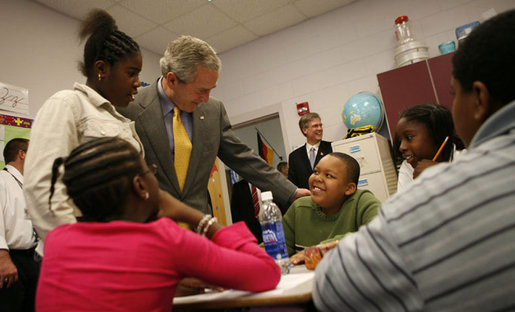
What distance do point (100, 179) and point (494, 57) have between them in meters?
0.82

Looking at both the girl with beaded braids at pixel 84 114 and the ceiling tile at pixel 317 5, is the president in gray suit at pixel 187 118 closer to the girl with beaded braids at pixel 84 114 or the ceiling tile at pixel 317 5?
the girl with beaded braids at pixel 84 114

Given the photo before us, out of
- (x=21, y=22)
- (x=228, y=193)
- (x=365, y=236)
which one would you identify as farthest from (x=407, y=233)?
(x=228, y=193)

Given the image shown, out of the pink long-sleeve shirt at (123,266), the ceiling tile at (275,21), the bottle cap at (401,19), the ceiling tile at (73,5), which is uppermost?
the ceiling tile at (73,5)

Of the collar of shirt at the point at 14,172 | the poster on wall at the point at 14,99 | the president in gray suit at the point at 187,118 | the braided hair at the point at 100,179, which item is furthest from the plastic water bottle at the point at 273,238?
the poster on wall at the point at 14,99

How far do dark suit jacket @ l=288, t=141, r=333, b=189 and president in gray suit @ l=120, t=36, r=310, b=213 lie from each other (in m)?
1.93

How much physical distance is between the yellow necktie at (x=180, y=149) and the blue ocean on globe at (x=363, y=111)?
251 centimetres

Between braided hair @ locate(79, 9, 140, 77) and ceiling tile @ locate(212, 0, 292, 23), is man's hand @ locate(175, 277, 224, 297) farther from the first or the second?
ceiling tile @ locate(212, 0, 292, 23)

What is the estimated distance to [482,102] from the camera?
0.65 metres

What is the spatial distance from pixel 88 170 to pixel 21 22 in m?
3.22

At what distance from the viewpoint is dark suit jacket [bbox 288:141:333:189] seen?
3867 millimetres

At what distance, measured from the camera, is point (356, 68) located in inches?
168

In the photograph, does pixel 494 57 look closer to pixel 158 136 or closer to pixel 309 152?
pixel 158 136

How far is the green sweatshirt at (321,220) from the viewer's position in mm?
1639

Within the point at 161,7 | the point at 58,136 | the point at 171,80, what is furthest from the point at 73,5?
the point at 58,136
